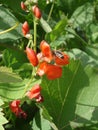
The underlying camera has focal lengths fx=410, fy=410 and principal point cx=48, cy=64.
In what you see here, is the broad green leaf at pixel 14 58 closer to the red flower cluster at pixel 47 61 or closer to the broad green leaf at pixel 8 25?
the broad green leaf at pixel 8 25

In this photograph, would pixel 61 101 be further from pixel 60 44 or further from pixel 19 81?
pixel 60 44

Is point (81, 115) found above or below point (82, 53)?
below

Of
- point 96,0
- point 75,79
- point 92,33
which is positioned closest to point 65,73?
point 75,79

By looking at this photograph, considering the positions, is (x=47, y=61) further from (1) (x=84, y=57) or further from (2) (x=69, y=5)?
(2) (x=69, y=5)

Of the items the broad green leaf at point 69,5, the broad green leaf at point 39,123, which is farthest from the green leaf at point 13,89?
the broad green leaf at point 69,5

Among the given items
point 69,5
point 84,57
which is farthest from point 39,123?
point 69,5

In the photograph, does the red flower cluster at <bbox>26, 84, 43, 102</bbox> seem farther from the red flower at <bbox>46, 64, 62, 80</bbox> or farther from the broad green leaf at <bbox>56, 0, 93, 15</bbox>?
the broad green leaf at <bbox>56, 0, 93, 15</bbox>

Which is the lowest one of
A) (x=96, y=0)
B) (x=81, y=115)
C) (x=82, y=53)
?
(x=81, y=115)

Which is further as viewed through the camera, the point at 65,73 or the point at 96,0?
the point at 96,0
